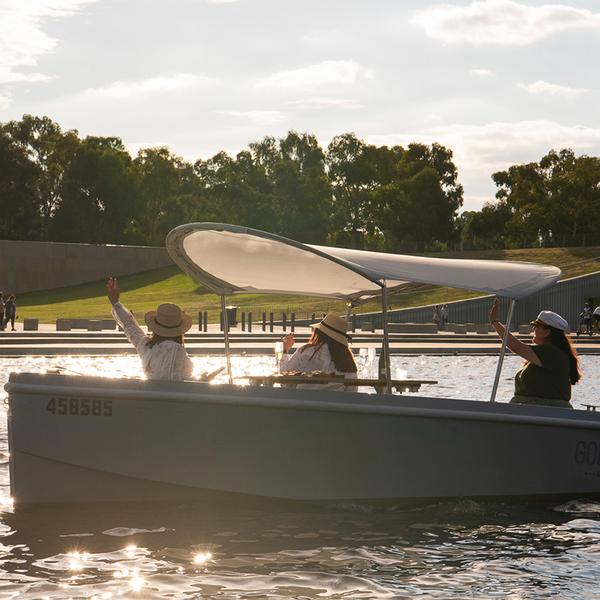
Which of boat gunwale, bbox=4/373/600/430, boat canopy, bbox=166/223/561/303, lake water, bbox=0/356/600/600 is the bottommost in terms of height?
lake water, bbox=0/356/600/600

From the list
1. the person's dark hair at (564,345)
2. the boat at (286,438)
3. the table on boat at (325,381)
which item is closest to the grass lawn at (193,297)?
the person's dark hair at (564,345)

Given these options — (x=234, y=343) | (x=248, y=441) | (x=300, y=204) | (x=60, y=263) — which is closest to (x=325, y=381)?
(x=248, y=441)

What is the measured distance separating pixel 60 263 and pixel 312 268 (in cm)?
7137

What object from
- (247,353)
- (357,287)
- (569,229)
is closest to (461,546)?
(357,287)

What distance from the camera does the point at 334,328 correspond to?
35.0ft

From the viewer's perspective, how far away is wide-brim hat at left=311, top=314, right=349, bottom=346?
1059cm

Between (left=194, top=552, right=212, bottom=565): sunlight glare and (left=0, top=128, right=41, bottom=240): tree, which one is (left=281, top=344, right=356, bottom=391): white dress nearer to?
(left=194, top=552, right=212, bottom=565): sunlight glare

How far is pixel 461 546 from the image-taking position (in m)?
9.16

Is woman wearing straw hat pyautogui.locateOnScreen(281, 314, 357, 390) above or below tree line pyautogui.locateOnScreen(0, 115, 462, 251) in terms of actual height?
below

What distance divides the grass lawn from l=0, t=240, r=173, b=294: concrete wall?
894mm

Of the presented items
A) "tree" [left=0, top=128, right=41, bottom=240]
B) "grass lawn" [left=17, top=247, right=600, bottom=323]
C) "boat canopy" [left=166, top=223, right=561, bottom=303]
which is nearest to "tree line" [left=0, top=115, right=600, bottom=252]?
"tree" [left=0, top=128, right=41, bottom=240]

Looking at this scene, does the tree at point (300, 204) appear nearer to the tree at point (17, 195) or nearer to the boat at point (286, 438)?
the tree at point (17, 195)

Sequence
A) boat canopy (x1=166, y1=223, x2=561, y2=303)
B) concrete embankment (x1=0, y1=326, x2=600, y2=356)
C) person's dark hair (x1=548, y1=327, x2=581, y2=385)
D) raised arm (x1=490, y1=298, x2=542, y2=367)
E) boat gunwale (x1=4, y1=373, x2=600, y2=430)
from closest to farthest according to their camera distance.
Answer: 1. boat gunwale (x1=4, y1=373, x2=600, y2=430)
2. boat canopy (x1=166, y1=223, x2=561, y2=303)
3. raised arm (x1=490, y1=298, x2=542, y2=367)
4. person's dark hair (x1=548, y1=327, x2=581, y2=385)
5. concrete embankment (x1=0, y1=326, x2=600, y2=356)

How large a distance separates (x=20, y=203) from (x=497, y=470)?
10154 cm
